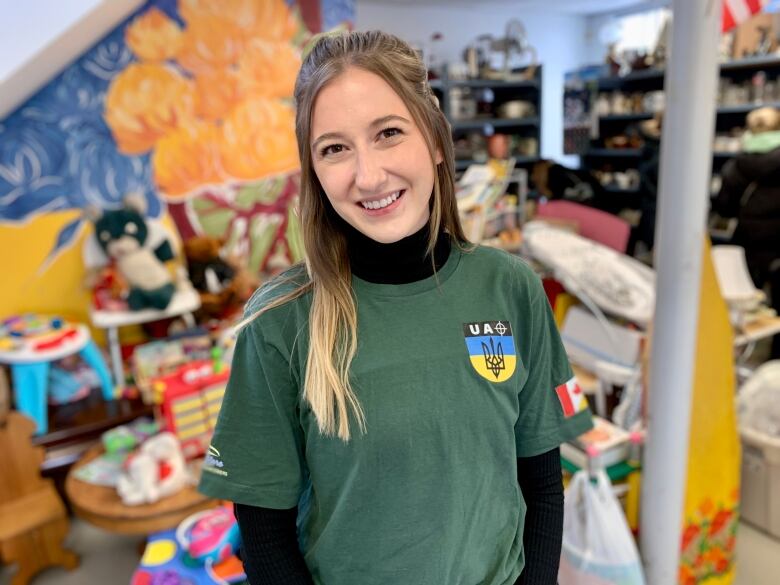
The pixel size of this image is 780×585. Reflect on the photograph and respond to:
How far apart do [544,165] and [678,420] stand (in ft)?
14.8

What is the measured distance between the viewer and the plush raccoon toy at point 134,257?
109 inches

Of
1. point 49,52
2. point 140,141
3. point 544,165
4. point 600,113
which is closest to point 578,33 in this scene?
point 600,113

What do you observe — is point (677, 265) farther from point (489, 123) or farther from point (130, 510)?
point (489, 123)

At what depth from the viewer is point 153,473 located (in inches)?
81.4

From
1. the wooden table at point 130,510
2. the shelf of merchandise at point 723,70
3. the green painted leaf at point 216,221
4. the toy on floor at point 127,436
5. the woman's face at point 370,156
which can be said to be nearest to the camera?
the woman's face at point 370,156

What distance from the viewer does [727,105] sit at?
5102 mm

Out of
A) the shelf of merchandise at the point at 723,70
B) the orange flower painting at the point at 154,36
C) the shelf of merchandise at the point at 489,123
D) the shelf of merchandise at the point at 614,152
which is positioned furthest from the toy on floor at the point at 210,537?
the shelf of merchandise at the point at 614,152

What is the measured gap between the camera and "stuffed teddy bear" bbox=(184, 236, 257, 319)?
313 centimetres

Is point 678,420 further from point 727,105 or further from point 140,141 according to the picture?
point 727,105

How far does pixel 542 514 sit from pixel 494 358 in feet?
0.99

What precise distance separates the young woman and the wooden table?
125 cm

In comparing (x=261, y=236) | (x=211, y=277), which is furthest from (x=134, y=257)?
(x=261, y=236)

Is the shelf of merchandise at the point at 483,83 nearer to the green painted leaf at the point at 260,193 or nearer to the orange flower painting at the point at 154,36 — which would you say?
the green painted leaf at the point at 260,193

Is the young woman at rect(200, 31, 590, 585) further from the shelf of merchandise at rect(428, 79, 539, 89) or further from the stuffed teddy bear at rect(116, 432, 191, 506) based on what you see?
the shelf of merchandise at rect(428, 79, 539, 89)
